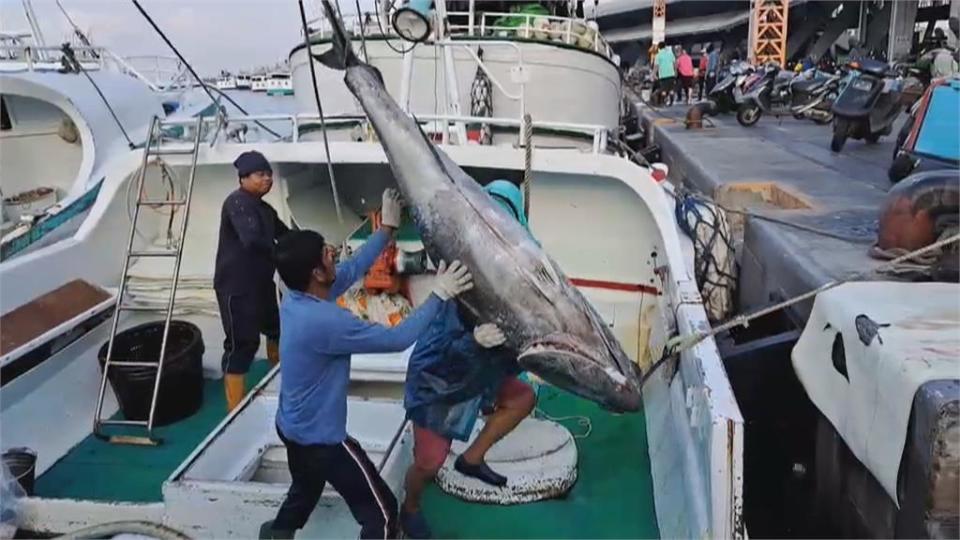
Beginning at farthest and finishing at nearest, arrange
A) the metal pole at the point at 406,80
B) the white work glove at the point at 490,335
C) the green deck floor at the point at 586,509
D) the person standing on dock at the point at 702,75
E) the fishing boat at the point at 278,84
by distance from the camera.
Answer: the fishing boat at the point at 278,84 < the person standing on dock at the point at 702,75 < the metal pole at the point at 406,80 < the green deck floor at the point at 586,509 < the white work glove at the point at 490,335

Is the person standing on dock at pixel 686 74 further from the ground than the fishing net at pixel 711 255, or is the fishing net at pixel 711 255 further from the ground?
the person standing on dock at pixel 686 74

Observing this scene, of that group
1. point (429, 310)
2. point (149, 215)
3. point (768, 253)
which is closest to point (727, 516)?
point (429, 310)

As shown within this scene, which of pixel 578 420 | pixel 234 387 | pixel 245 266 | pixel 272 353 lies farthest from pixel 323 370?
pixel 272 353

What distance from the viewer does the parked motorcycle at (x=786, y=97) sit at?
14.7 meters

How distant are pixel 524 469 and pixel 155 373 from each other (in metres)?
2.25

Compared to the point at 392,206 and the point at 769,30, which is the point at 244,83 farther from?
the point at 392,206

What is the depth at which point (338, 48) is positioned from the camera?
2.70 metres

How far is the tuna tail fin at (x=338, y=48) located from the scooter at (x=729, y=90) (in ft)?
50.9

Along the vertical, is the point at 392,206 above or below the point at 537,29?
below

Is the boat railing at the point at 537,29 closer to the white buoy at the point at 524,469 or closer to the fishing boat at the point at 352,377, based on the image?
the fishing boat at the point at 352,377

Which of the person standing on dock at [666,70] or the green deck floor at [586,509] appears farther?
the person standing on dock at [666,70]

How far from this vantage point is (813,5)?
34.8m

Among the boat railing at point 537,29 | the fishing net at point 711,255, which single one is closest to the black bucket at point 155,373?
the fishing net at point 711,255

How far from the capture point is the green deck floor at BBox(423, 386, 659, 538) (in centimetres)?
338
